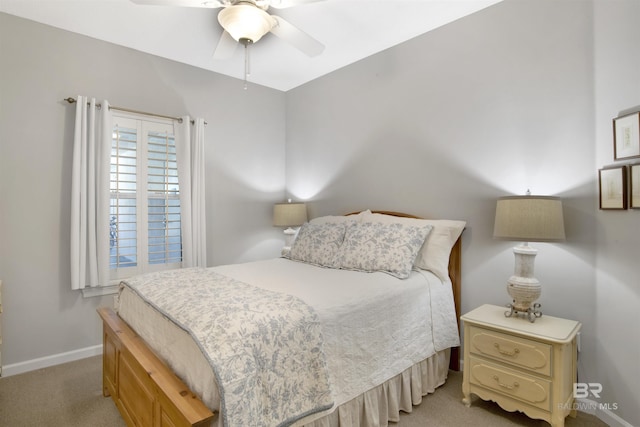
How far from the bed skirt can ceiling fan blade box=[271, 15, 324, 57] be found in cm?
216

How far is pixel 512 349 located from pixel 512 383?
203mm

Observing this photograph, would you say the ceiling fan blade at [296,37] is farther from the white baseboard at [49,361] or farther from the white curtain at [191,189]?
the white baseboard at [49,361]

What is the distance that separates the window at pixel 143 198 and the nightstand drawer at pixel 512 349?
111 inches

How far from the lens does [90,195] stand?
9.43 ft

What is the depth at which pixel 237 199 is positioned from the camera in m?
3.95

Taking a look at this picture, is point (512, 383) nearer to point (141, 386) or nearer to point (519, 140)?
A: point (519, 140)

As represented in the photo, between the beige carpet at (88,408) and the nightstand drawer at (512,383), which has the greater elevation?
the nightstand drawer at (512,383)

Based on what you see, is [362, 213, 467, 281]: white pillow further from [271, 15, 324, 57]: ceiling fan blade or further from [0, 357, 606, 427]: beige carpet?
[271, 15, 324, 57]: ceiling fan blade

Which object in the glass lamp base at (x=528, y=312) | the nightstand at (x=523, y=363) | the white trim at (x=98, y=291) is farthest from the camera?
the white trim at (x=98, y=291)

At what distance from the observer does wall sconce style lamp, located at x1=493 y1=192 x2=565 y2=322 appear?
1959mm

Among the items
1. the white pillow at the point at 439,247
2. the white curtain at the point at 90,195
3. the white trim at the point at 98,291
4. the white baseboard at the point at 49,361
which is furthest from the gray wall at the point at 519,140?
the white baseboard at the point at 49,361

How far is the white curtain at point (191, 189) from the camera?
341 cm

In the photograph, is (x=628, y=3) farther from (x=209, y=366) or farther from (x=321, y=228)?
(x=209, y=366)

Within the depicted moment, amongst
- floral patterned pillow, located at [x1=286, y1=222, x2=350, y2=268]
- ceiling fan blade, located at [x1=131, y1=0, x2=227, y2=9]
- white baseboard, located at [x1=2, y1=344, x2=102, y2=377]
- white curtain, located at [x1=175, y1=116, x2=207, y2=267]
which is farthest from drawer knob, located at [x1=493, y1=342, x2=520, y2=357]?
white baseboard, located at [x1=2, y1=344, x2=102, y2=377]
